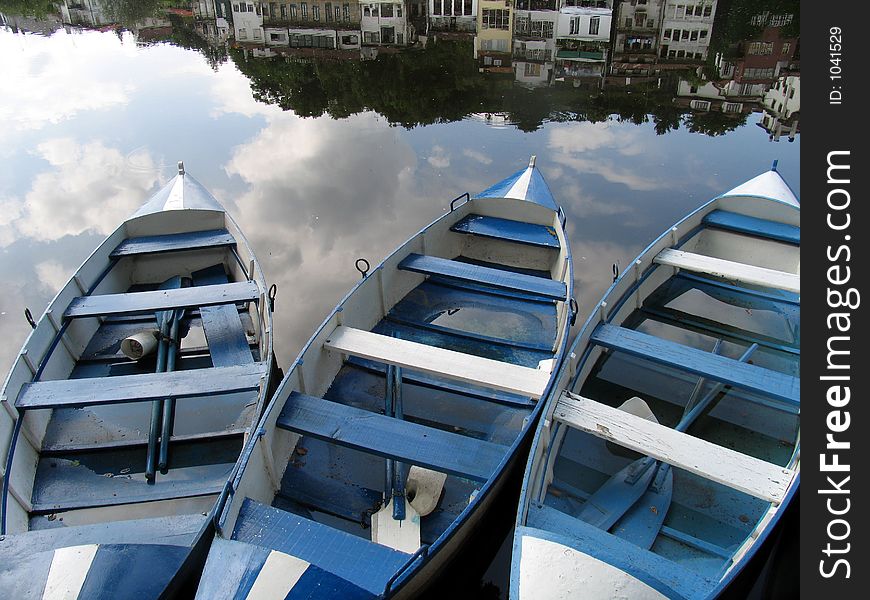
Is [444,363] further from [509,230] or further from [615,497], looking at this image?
[509,230]

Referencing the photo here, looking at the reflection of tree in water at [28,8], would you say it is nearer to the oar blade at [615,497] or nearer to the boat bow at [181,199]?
the boat bow at [181,199]

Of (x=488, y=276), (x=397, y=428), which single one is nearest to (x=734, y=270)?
Result: (x=488, y=276)

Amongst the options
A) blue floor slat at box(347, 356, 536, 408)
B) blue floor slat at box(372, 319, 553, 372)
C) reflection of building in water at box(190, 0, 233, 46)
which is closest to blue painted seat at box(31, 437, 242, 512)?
blue floor slat at box(347, 356, 536, 408)

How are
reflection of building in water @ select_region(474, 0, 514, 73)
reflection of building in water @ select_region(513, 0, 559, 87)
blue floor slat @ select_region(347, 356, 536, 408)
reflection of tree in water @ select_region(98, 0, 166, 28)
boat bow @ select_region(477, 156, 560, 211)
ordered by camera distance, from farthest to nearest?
reflection of tree in water @ select_region(98, 0, 166, 28), reflection of building in water @ select_region(474, 0, 514, 73), reflection of building in water @ select_region(513, 0, 559, 87), boat bow @ select_region(477, 156, 560, 211), blue floor slat @ select_region(347, 356, 536, 408)

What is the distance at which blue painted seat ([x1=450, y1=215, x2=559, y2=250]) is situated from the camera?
9492mm

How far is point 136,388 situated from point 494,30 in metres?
26.1

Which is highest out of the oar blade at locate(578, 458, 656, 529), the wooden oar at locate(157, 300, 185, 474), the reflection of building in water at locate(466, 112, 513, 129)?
the reflection of building in water at locate(466, 112, 513, 129)

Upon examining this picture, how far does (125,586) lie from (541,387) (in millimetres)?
4030

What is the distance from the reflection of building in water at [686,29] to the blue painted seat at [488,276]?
2067 centimetres

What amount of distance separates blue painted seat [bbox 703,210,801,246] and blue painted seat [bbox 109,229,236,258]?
7.69 metres

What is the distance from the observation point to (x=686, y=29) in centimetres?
2677

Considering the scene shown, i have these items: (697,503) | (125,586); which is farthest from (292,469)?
(697,503)

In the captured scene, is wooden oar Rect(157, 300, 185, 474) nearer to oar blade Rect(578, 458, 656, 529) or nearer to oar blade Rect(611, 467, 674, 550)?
oar blade Rect(578, 458, 656, 529)
